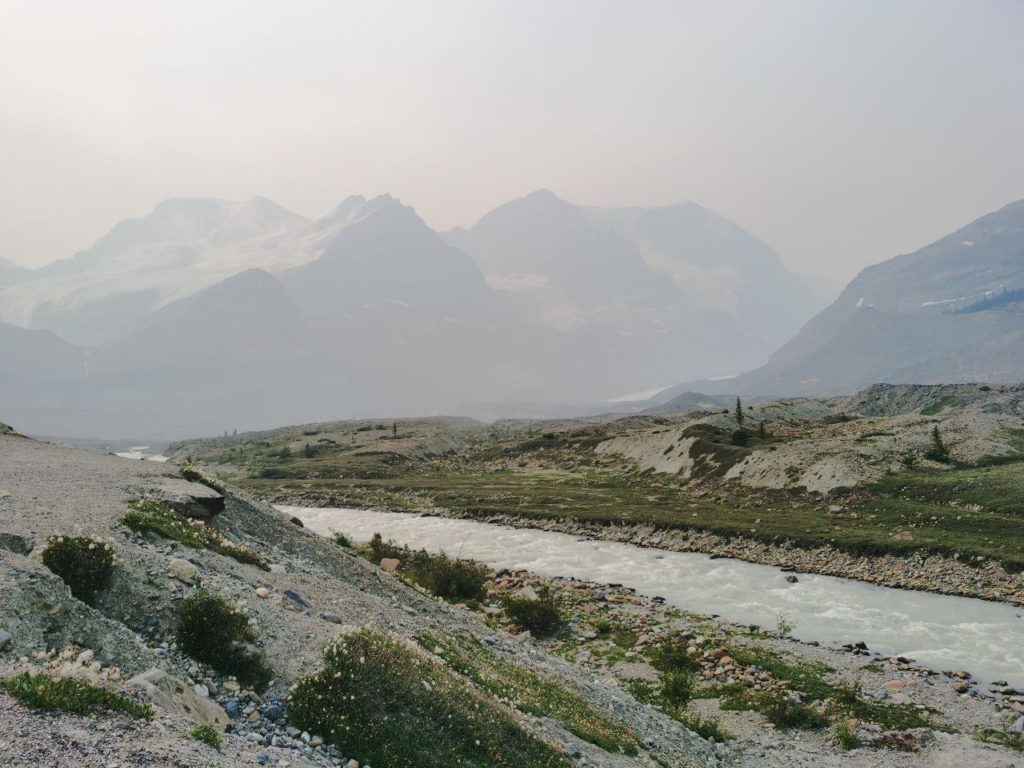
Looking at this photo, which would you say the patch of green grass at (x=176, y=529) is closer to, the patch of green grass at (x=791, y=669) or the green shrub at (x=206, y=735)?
the green shrub at (x=206, y=735)

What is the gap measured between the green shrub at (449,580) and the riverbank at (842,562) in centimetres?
2127

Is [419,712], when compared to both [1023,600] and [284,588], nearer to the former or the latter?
[284,588]

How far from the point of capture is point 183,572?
14.5 metres

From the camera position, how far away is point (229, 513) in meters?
25.8

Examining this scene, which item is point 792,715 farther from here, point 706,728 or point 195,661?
point 195,661

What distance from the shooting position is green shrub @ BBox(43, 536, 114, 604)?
12602mm

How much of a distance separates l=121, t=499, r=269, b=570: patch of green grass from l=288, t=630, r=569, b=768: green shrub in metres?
7.50

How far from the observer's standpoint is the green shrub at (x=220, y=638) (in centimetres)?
1202

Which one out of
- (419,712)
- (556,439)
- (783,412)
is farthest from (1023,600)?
(783,412)

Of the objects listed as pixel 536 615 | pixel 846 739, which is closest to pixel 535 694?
pixel 846 739

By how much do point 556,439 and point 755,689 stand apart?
102439mm

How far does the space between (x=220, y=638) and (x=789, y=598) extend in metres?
35.1

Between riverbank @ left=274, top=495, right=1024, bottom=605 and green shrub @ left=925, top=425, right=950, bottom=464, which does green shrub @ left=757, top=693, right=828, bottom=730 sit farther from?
green shrub @ left=925, top=425, right=950, bottom=464

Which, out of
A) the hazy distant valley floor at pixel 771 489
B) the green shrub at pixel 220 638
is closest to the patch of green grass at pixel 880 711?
the hazy distant valley floor at pixel 771 489
